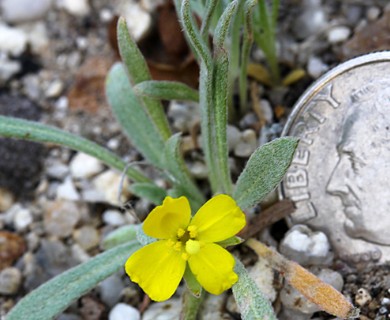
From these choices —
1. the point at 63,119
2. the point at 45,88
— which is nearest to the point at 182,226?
the point at 63,119

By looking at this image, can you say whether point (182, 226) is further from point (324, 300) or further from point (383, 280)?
point (383, 280)

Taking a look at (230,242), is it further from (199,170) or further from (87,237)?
(87,237)

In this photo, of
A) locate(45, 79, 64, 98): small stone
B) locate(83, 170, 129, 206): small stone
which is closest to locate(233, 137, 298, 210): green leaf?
locate(83, 170, 129, 206): small stone

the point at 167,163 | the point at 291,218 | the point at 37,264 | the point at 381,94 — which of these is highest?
the point at 381,94

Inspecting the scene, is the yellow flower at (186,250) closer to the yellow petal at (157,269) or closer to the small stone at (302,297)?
the yellow petal at (157,269)

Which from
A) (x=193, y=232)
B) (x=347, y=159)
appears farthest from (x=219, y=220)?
(x=347, y=159)
